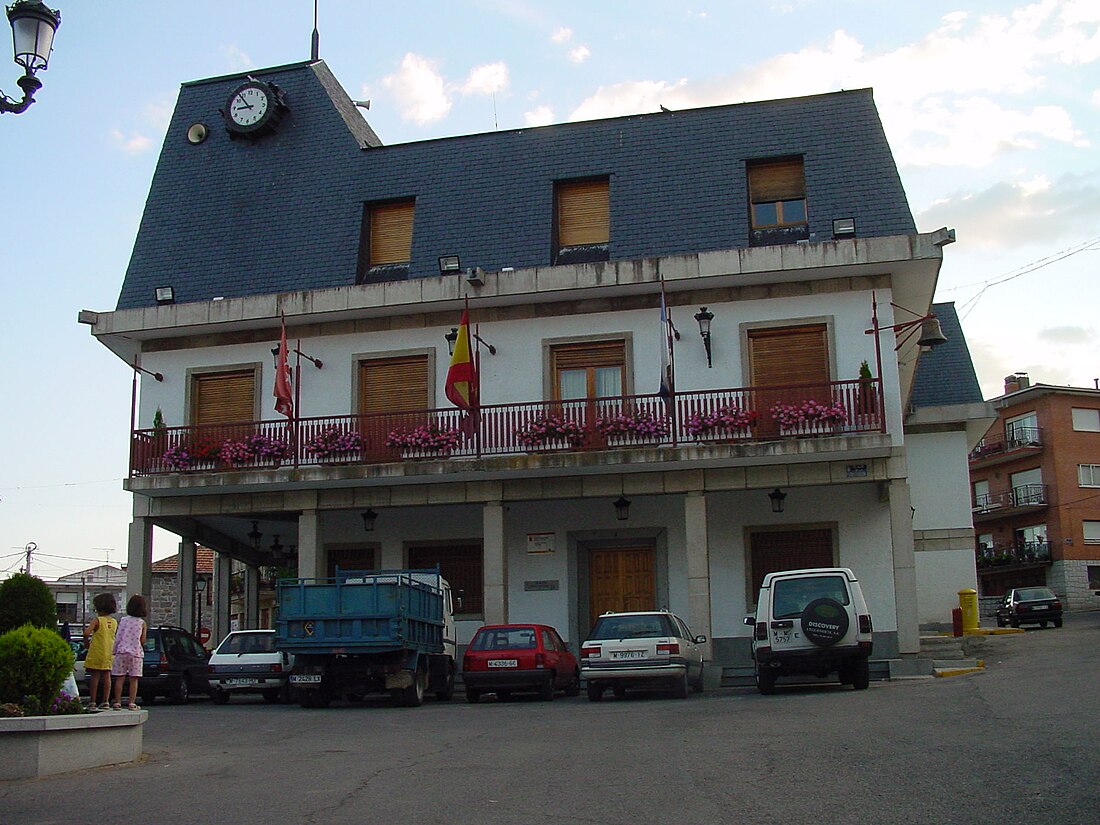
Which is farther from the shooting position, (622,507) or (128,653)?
(622,507)

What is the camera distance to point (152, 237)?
26688 mm

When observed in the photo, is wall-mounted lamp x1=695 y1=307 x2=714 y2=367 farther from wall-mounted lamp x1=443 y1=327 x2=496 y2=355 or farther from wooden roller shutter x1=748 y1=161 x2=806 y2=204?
wall-mounted lamp x1=443 y1=327 x2=496 y2=355

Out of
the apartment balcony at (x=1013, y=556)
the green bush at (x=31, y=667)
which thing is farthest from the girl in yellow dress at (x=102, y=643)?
the apartment balcony at (x=1013, y=556)

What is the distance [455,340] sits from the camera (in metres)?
23.1

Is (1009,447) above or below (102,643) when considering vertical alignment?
above

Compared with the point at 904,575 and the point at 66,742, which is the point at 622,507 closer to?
the point at 904,575

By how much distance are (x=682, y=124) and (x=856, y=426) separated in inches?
299

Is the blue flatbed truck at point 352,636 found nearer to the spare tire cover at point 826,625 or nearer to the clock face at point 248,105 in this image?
the spare tire cover at point 826,625

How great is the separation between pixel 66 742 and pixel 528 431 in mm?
12365

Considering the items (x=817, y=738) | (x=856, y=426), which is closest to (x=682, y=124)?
(x=856, y=426)

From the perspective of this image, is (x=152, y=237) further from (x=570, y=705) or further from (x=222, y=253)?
(x=570, y=705)

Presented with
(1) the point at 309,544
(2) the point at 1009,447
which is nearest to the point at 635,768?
(1) the point at 309,544

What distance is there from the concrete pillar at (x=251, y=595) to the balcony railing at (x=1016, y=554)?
3844 cm

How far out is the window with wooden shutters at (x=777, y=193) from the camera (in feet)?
76.6
